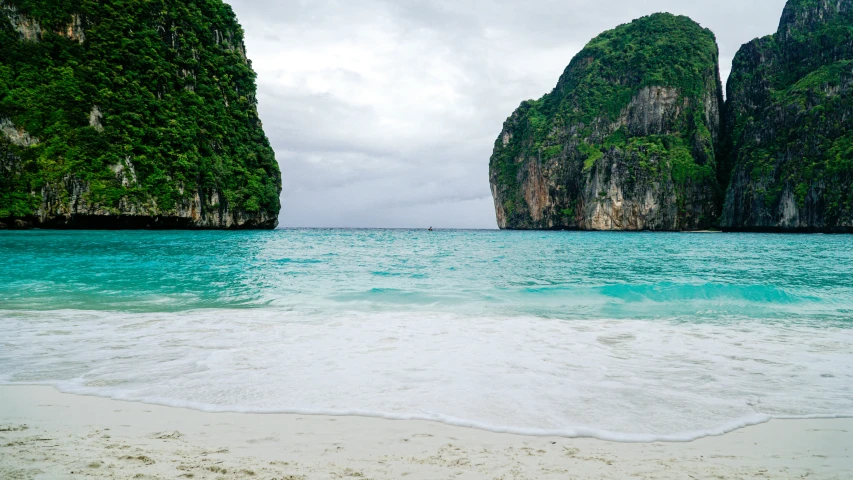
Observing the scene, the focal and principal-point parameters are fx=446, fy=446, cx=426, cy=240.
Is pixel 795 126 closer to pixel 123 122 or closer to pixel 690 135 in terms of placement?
pixel 690 135

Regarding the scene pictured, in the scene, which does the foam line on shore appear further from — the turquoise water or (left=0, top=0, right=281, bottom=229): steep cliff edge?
(left=0, top=0, right=281, bottom=229): steep cliff edge

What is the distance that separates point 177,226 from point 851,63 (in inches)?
4253

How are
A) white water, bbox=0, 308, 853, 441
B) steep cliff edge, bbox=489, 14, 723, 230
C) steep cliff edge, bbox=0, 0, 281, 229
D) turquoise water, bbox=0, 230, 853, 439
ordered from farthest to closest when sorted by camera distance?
steep cliff edge, bbox=489, 14, 723, 230, steep cliff edge, bbox=0, 0, 281, 229, turquoise water, bbox=0, 230, 853, 439, white water, bbox=0, 308, 853, 441

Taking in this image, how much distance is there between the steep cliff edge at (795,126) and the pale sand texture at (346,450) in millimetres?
86737

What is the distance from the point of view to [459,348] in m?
5.54

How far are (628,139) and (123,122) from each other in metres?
99.7

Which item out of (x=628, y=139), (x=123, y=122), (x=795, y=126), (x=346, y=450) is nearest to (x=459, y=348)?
(x=346, y=450)

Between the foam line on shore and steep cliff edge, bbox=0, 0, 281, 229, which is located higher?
steep cliff edge, bbox=0, 0, 281, 229

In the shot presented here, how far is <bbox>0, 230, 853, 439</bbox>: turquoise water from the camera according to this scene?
3549 millimetres

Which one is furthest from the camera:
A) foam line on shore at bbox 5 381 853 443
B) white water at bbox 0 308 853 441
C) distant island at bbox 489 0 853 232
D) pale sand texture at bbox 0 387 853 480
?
distant island at bbox 489 0 853 232

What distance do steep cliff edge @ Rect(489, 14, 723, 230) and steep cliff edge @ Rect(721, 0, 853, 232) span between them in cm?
812

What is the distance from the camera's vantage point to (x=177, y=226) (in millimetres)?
54375

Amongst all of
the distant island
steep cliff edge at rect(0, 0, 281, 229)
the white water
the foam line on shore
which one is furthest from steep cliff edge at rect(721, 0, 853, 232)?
the foam line on shore

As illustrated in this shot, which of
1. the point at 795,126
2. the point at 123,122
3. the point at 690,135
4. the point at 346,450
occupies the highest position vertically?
the point at 690,135
